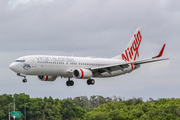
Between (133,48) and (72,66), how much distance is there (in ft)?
72.0

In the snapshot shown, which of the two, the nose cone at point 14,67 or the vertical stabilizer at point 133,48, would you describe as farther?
the vertical stabilizer at point 133,48

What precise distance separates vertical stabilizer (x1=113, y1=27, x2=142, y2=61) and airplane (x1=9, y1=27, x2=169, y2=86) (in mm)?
23

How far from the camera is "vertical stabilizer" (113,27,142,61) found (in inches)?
4141

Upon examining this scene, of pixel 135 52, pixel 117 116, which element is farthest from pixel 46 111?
pixel 135 52

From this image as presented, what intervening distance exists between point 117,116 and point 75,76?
223ft

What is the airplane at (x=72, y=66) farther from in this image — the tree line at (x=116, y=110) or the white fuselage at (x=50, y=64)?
the tree line at (x=116, y=110)

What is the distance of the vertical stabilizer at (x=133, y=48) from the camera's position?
345 ft

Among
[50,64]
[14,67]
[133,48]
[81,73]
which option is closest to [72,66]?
[81,73]

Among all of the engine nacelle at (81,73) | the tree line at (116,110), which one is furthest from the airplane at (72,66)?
the tree line at (116,110)

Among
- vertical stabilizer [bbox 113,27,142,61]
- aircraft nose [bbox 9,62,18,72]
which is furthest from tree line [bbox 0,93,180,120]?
aircraft nose [bbox 9,62,18,72]

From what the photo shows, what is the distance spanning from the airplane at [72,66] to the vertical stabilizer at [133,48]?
23mm

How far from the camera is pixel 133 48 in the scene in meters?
107

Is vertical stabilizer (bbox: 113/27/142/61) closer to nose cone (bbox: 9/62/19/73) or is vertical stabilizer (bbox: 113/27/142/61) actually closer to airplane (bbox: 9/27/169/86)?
airplane (bbox: 9/27/169/86)

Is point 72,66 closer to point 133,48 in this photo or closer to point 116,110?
point 133,48
